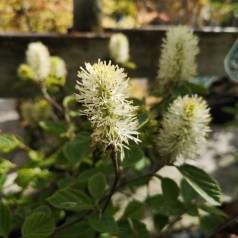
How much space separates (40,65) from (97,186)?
0.63 metres

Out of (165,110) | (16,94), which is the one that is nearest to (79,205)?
(165,110)

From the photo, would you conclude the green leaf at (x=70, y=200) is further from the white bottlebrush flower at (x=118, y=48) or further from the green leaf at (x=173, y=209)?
the white bottlebrush flower at (x=118, y=48)

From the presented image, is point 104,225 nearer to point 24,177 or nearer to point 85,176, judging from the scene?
point 85,176

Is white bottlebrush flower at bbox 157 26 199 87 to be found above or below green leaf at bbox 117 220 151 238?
above

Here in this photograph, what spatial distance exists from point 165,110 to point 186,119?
0.45ft

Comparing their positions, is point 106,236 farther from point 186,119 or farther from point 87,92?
point 87,92

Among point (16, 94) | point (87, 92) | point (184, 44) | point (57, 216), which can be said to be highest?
point (184, 44)

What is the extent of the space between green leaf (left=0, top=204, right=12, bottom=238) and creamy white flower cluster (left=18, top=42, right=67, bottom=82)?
65 cm

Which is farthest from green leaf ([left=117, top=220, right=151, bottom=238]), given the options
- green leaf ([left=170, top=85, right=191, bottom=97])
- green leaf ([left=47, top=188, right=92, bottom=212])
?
green leaf ([left=170, top=85, right=191, bottom=97])

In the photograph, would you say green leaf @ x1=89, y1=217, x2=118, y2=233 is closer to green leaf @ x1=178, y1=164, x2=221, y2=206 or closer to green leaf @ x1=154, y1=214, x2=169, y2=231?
green leaf @ x1=178, y1=164, x2=221, y2=206

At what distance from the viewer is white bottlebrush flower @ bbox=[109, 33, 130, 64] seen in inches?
55.7

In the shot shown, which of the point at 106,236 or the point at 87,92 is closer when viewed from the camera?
the point at 87,92

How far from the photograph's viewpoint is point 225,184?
1853 millimetres

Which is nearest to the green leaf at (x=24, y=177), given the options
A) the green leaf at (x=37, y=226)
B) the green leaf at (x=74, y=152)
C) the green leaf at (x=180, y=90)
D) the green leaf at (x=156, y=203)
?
the green leaf at (x=74, y=152)
